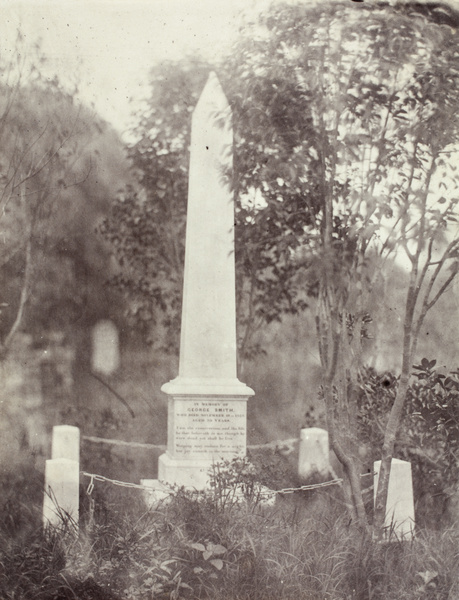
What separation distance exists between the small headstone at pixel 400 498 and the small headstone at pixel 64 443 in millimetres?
2796

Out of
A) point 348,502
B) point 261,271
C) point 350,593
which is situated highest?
point 261,271

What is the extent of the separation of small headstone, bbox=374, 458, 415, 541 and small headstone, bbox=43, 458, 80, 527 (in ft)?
8.29

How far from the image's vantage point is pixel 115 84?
637 cm

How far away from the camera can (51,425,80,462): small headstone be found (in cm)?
649

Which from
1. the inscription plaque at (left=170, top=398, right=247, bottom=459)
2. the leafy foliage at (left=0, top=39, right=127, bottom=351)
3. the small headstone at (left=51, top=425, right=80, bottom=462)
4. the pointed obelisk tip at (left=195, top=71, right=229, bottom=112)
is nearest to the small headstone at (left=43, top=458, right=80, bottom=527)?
the small headstone at (left=51, top=425, right=80, bottom=462)

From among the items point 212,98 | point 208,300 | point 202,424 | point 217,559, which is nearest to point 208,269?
point 208,300

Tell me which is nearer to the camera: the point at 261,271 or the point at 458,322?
the point at 458,322

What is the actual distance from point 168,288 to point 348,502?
4.20 metres

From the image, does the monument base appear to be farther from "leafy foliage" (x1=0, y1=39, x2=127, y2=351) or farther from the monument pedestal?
"leafy foliage" (x1=0, y1=39, x2=127, y2=351)

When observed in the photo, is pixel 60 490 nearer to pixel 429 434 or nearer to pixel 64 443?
pixel 64 443

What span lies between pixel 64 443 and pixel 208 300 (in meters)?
2.01

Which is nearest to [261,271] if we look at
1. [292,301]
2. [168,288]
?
[292,301]

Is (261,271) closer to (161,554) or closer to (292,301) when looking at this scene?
(292,301)

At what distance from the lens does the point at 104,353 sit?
27.3 feet
